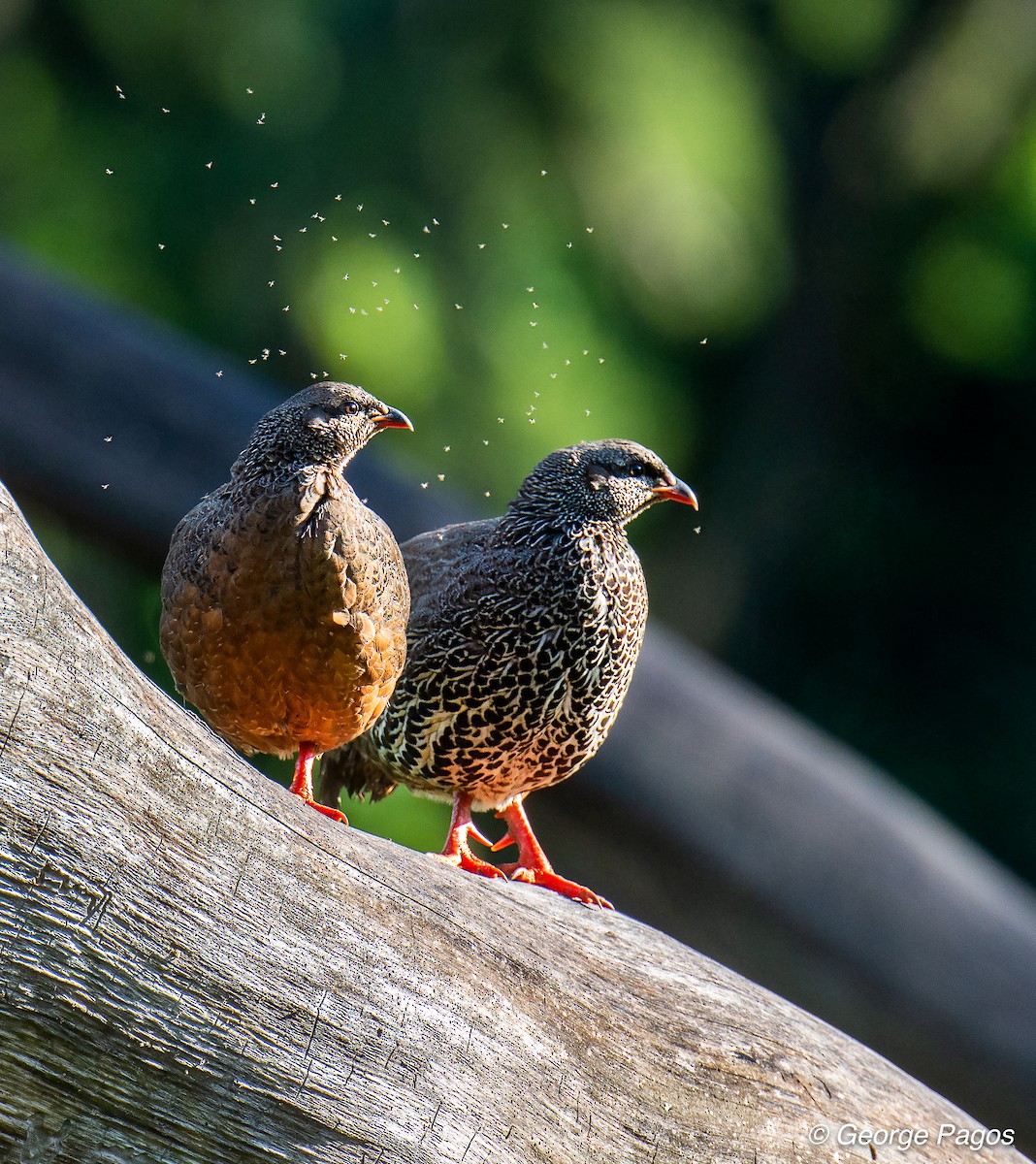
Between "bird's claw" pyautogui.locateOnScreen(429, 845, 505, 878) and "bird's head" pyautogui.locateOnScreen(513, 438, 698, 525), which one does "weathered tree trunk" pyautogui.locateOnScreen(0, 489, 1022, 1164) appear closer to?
"bird's claw" pyautogui.locateOnScreen(429, 845, 505, 878)

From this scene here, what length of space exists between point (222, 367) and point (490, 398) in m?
3.84

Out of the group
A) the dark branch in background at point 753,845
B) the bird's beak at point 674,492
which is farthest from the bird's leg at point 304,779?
the dark branch in background at point 753,845

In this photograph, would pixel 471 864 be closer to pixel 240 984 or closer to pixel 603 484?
pixel 603 484

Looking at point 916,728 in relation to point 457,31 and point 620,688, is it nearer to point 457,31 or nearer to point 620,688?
point 457,31

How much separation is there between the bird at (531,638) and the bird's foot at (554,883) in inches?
5.5

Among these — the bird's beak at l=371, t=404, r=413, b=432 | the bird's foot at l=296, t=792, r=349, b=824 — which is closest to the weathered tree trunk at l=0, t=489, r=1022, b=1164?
the bird's foot at l=296, t=792, r=349, b=824

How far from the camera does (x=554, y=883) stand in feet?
13.0

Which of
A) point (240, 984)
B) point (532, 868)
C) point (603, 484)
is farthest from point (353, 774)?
point (240, 984)

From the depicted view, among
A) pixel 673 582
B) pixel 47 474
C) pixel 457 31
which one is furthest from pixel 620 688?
pixel 673 582

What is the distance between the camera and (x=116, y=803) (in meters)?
2.64

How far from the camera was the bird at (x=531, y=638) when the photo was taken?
11.9ft

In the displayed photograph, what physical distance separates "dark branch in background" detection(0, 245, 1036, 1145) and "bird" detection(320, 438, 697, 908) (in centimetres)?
294

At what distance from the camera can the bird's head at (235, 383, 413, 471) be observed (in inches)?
113

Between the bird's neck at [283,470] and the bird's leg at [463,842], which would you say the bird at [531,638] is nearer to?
the bird's leg at [463,842]
